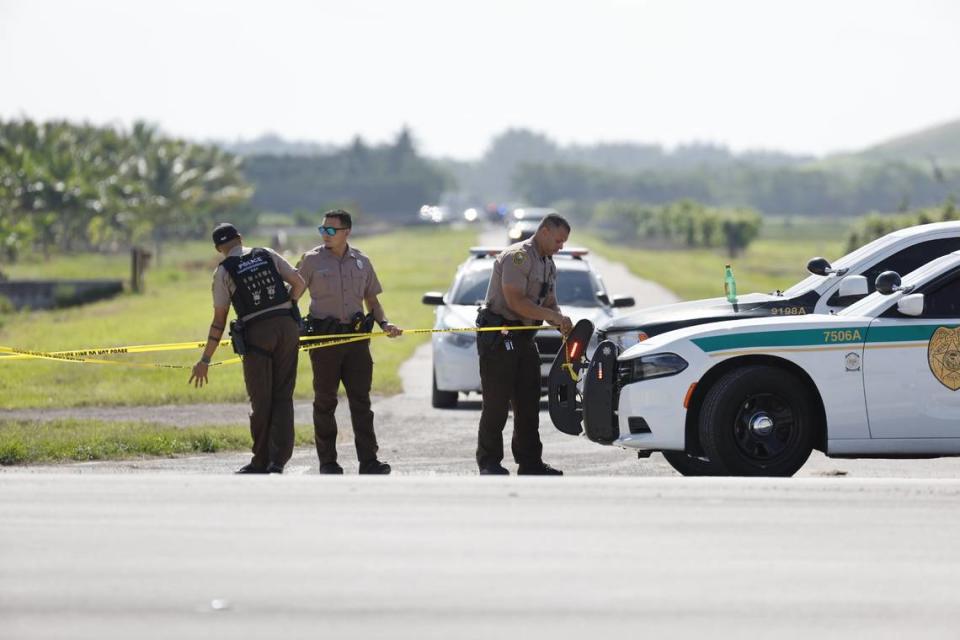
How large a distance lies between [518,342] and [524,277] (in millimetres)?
433

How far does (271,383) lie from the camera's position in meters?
10.8

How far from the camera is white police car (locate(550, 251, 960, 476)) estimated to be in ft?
33.1

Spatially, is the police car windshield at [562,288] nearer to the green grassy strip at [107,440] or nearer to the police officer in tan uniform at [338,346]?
the green grassy strip at [107,440]

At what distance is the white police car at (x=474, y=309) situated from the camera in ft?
54.6

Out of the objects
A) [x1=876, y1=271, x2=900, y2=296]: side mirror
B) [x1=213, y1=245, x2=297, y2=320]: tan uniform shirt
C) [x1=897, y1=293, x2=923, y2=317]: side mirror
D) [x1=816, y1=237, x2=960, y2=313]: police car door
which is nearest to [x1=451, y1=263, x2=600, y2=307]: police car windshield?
[x1=816, y1=237, x2=960, y2=313]: police car door

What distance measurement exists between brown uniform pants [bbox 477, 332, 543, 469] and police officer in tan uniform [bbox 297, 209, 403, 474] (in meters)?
0.79

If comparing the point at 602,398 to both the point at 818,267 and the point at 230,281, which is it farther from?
the point at 818,267

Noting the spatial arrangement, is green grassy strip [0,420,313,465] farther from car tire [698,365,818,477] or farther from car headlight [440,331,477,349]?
car tire [698,365,818,477]

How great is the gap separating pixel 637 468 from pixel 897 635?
634cm

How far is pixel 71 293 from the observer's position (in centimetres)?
4466

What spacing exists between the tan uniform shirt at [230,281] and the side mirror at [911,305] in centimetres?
372

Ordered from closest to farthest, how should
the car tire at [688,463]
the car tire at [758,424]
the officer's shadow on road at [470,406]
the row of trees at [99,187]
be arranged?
1. the car tire at [758,424]
2. the car tire at [688,463]
3. the officer's shadow on road at [470,406]
4. the row of trees at [99,187]

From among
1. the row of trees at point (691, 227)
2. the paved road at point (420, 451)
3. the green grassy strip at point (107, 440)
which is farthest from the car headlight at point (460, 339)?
the row of trees at point (691, 227)

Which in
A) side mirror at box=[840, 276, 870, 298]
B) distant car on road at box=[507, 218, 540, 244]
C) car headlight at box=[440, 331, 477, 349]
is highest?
distant car on road at box=[507, 218, 540, 244]
